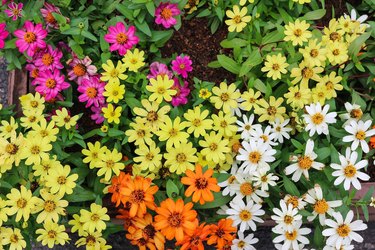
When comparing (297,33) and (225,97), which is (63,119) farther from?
(297,33)

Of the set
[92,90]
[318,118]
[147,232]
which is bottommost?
[147,232]

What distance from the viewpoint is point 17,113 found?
1.70m

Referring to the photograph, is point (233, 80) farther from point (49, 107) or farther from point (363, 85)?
point (49, 107)

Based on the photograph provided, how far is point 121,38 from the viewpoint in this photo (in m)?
1.54

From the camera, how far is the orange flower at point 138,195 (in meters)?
1.36

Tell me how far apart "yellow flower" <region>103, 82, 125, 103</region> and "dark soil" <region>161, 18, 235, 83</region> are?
35 cm

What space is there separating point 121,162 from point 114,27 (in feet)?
1.50

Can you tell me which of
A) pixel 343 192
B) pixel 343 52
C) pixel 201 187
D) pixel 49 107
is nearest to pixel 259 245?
pixel 343 192

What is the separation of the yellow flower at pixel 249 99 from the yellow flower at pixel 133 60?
1.18ft

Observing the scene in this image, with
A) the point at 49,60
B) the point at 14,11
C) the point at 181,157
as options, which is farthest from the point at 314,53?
the point at 14,11

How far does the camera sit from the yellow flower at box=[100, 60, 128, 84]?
1511 millimetres

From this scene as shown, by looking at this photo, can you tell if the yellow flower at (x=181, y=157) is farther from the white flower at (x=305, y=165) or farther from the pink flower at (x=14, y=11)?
the pink flower at (x=14, y=11)

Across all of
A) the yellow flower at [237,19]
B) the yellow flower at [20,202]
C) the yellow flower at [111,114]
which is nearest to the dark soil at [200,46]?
the yellow flower at [237,19]

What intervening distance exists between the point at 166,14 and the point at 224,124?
0.42 metres
